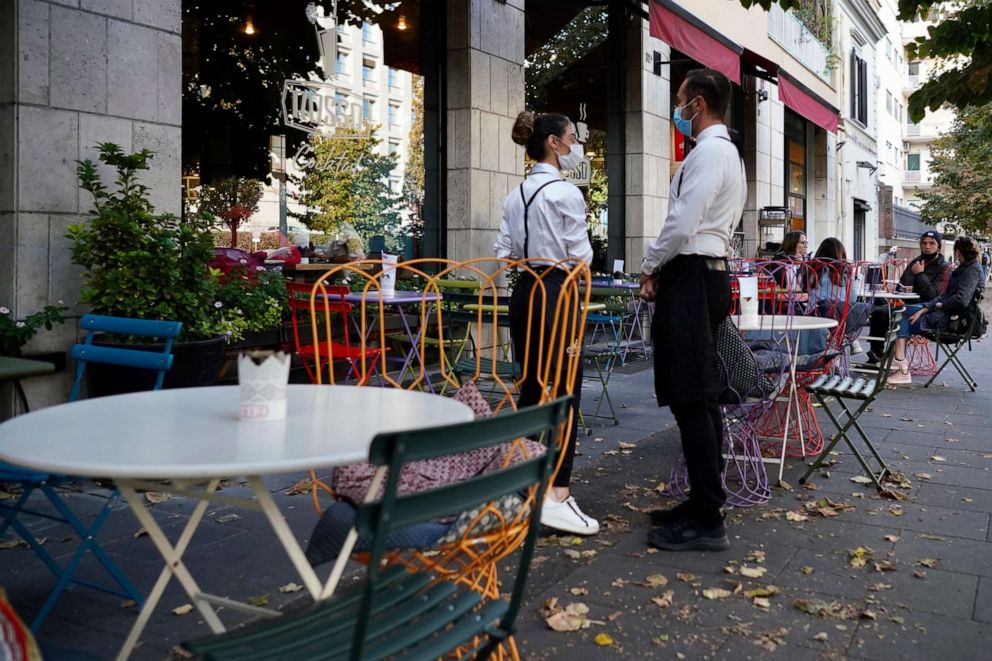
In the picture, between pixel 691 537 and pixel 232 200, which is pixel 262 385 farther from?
pixel 232 200

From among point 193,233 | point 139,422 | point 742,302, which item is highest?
point 193,233

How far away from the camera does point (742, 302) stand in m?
5.58

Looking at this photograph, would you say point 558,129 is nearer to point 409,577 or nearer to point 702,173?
point 702,173

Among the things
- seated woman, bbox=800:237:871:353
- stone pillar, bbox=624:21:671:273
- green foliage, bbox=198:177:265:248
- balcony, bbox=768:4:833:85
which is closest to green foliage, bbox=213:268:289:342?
green foliage, bbox=198:177:265:248

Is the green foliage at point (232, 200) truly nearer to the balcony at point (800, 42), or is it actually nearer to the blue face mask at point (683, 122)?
the blue face mask at point (683, 122)

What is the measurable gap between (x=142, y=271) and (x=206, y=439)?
3210 millimetres

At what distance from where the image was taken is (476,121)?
30.3 feet

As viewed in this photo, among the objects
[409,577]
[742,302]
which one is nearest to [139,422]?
[409,577]

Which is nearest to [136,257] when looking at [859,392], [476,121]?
[859,392]

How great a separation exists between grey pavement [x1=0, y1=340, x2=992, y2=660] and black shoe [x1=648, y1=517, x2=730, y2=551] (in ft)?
0.16

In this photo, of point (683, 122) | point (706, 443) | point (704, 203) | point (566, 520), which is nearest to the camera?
point (704, 203)

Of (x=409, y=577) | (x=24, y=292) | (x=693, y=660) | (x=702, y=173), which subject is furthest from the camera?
(x=24, y=292)

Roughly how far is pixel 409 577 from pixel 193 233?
3.85 metres

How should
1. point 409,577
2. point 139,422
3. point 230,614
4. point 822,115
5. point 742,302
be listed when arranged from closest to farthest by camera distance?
point 409,577 < point 139,422 < point 230,614 < point 742,302 < point 822,115
